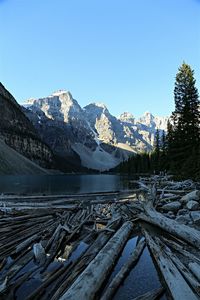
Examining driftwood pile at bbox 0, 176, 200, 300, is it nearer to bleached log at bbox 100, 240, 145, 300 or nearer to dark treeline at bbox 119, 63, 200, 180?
bleached log at bbox 100, 240, 145, 300

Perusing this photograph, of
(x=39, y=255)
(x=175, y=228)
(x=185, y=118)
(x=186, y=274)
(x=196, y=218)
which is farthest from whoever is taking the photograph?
(x=185, y=118)

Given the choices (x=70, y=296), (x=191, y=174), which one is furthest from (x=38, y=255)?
(x=191, y=174)

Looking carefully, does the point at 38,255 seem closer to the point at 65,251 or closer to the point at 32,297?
the point at 65,251

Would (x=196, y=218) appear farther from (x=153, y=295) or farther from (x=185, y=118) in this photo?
(x=185, y=118)

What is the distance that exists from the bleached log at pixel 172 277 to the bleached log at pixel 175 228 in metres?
1.50

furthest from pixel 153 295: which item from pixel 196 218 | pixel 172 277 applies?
pixel 196 218

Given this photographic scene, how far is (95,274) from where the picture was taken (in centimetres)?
805

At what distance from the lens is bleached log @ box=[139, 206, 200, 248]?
11.8 meters

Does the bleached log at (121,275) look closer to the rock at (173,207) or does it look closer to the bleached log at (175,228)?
the bleached log at (175,228)

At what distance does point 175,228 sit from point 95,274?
252 inches

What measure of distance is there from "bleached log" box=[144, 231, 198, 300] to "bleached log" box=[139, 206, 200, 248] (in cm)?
150

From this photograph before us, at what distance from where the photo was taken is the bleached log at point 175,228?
11791 mm

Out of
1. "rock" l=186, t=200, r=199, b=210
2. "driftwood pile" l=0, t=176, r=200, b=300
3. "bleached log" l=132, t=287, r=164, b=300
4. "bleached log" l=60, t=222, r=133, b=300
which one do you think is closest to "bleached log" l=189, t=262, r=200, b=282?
"driftwood pile" l=0, t=176, r=200, b=300

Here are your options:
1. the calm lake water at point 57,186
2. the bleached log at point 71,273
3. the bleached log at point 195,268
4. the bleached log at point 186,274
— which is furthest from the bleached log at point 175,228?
the calm lake water at point 57,186
